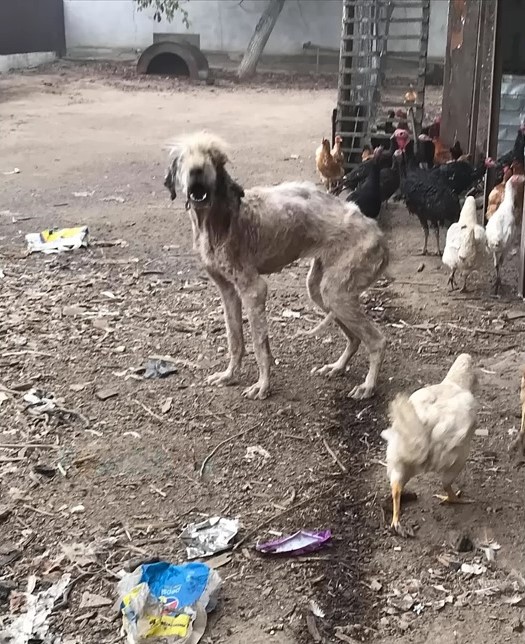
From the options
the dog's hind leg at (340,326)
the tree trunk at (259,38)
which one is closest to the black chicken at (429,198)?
the dog's hind leg at (340,326)

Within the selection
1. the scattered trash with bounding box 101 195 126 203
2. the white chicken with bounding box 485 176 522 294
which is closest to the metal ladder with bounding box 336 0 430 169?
the scattered trash with bounding box 101 195 126 203

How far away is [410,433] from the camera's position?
3455mm

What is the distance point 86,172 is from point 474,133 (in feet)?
17.6

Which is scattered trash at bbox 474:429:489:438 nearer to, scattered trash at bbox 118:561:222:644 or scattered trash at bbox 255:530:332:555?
scattered trash at bbox 255:530:332:555

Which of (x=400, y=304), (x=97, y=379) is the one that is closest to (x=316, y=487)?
(x=97, y=379)

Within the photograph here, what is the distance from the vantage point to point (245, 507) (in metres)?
3.85

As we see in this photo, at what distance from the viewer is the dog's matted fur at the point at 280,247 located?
4645 millimetres

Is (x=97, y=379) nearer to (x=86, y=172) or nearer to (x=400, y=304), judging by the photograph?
(x=400, y=304)

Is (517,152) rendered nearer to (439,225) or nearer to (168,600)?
(439,225)

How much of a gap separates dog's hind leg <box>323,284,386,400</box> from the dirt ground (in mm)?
119

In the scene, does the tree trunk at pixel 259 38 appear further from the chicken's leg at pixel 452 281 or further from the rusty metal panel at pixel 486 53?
the chicken's leg at pixel 452 281

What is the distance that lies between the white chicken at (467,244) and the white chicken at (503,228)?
165mm

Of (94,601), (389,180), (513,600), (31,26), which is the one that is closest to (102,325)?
(94,601)

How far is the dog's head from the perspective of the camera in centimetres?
433
